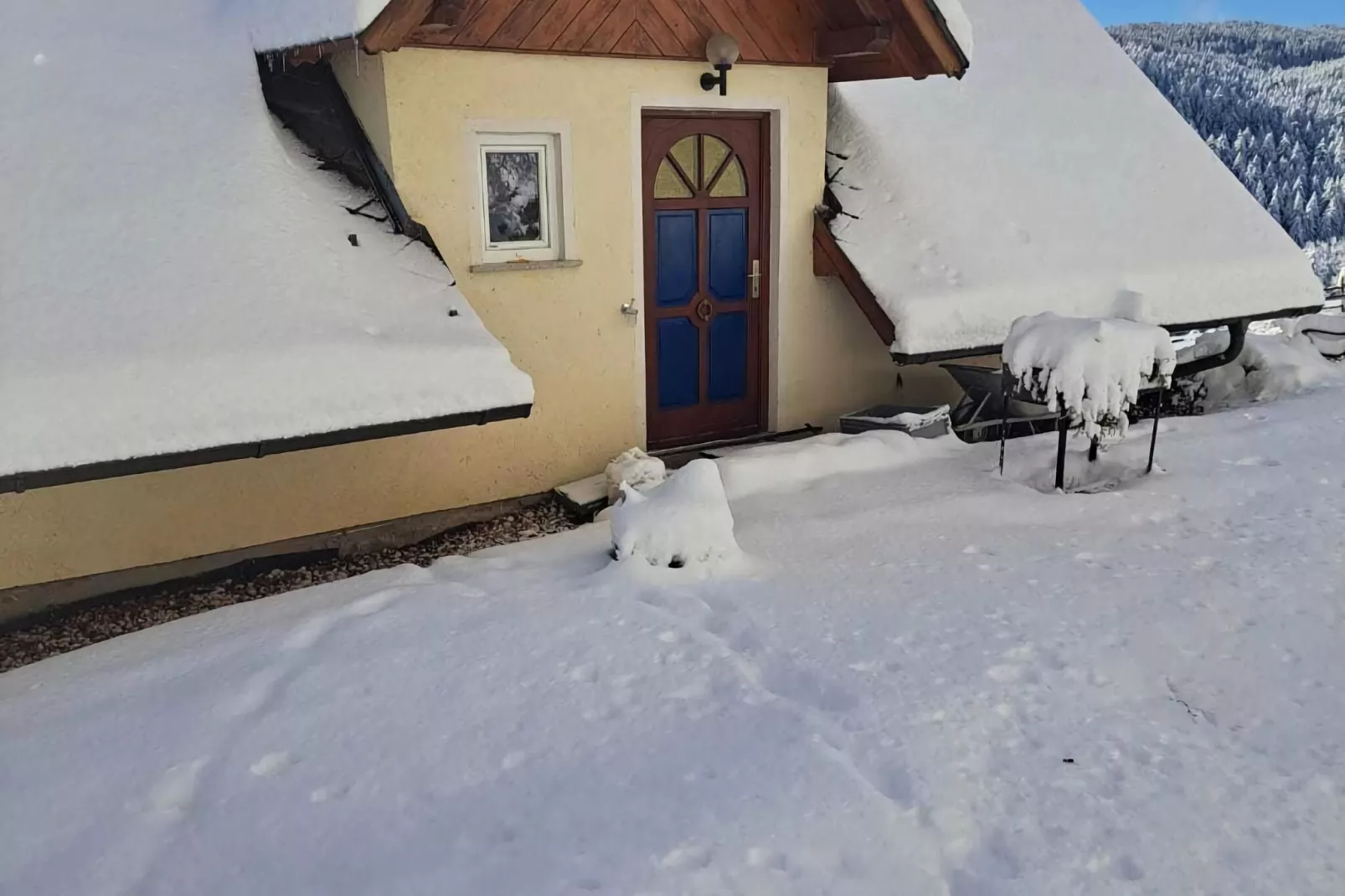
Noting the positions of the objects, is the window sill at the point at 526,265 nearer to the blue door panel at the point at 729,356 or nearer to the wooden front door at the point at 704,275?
the wooden front door at the point at 704,275

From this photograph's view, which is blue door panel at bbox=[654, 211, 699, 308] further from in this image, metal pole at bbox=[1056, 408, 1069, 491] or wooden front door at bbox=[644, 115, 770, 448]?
metal pole at bbox=[1056, 408, 1069, 491]

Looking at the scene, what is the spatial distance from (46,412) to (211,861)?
90.9 inches

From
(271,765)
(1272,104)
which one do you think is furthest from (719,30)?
(1272,104)

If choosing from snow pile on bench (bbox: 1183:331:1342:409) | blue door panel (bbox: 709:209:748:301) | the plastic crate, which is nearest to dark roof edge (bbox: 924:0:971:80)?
blue door panel (bbox: 709:209:748:301)

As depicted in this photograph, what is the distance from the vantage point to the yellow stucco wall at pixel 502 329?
217 inches

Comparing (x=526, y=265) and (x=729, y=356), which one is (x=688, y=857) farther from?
(x=729, y=356)

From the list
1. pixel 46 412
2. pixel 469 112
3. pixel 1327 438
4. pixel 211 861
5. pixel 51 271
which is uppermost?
pixel 469 112

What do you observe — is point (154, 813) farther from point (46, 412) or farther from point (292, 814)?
point (46, 412)

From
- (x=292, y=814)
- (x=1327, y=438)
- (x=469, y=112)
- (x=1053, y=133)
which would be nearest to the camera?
(x=292, y=814)

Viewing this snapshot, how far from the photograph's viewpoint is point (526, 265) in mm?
6297

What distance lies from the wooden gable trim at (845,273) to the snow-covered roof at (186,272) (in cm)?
282

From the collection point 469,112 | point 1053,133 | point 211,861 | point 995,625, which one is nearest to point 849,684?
point 995,625

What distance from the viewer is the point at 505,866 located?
9.55ft

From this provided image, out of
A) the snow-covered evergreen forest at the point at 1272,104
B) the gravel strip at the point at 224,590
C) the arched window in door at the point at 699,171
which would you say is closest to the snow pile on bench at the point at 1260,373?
the arched window in door at the point at 699,171
